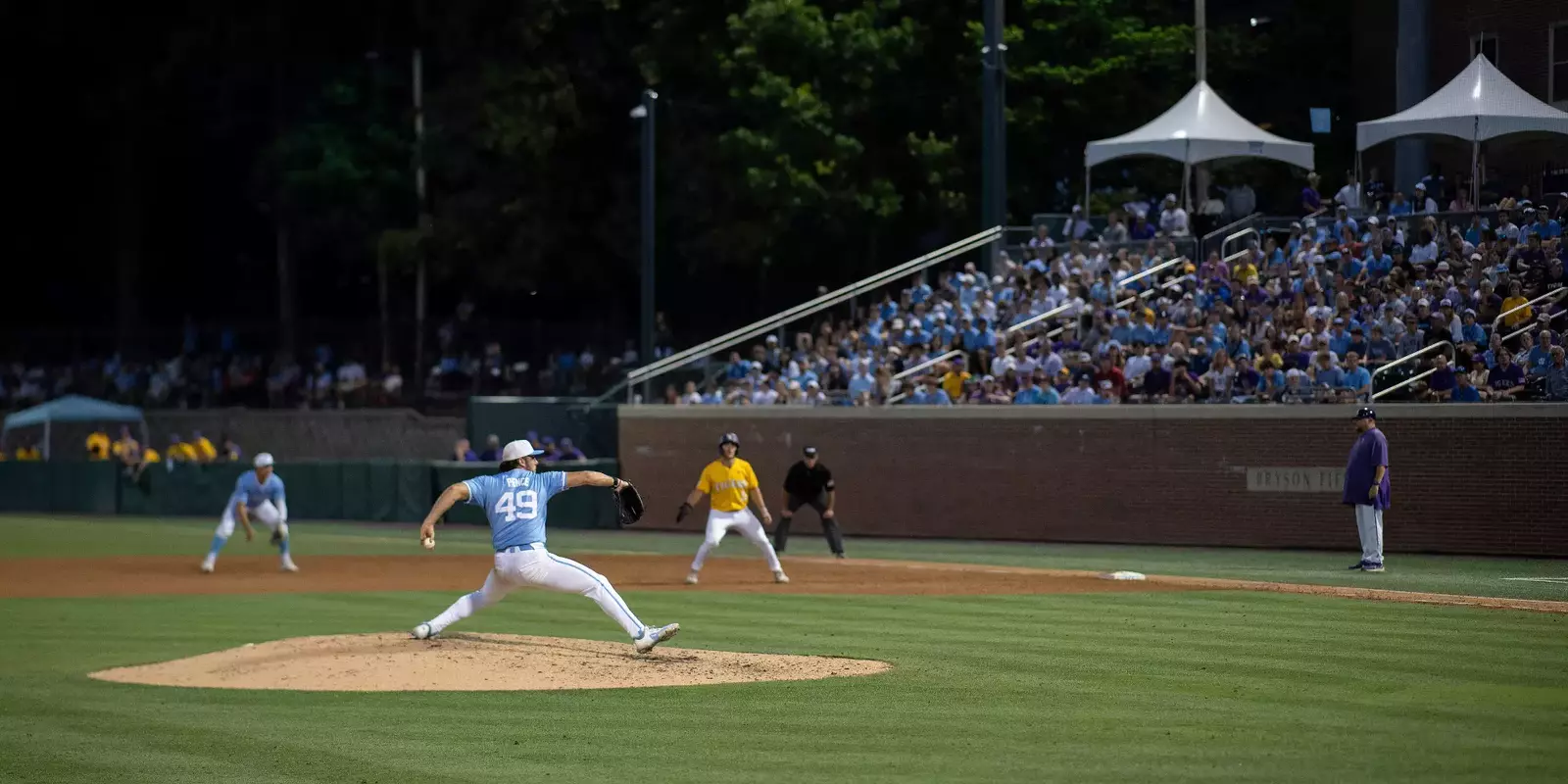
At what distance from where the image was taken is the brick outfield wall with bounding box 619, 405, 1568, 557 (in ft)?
89.4

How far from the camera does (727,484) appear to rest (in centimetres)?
2431

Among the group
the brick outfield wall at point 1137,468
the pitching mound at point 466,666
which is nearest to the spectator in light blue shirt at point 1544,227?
the brick outfield wall at point 1137,468

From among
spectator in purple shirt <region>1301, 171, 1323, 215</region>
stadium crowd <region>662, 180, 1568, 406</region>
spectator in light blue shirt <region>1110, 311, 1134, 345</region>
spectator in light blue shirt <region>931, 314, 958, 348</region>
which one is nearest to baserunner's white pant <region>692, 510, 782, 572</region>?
stadium crowd <region>662, 180, 1568, 406</region>

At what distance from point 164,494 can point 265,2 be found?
18197 millimetres

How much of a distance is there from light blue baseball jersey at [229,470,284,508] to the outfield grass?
7.09 metres

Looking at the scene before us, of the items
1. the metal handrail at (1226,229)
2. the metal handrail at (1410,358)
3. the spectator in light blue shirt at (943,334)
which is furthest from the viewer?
the spectator in light blue shirt at (943,334)

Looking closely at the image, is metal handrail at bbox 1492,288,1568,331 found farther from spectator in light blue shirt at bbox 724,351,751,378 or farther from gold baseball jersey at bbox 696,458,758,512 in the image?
spectator in light blue shirt at bbox 724,351,751,378

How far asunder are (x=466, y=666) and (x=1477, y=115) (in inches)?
826

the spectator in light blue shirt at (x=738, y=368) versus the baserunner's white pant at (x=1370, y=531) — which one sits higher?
the spectator in light blue shirt at (x=738, y=368)

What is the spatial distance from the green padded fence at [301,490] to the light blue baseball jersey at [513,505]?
22448mm

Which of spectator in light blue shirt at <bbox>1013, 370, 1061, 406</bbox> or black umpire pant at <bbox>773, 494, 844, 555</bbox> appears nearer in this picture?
black umpire pant at <bbox>773, 494, 844, 555</bbox>

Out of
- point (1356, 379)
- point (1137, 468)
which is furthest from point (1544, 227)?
point (1137, 468)

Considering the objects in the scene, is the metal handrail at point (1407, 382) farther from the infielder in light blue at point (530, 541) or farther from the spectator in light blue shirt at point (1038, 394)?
the infielder in light blue at point (530, 541)

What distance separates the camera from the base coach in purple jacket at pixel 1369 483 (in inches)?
925
